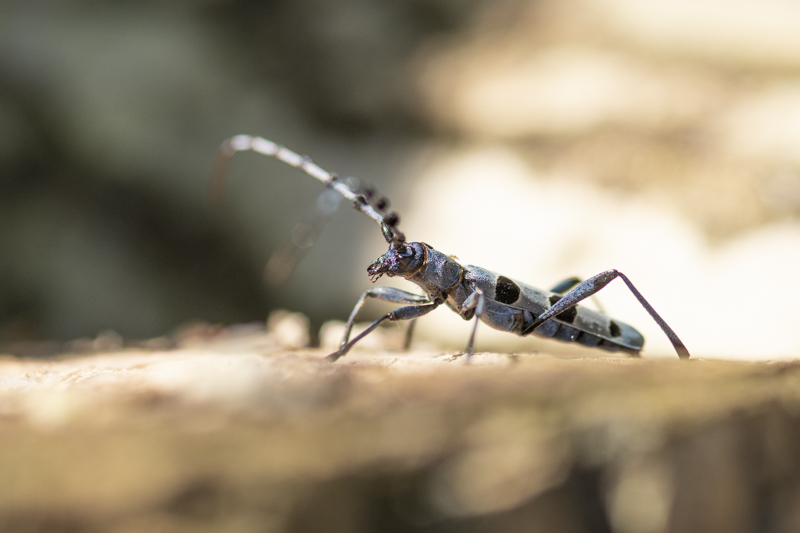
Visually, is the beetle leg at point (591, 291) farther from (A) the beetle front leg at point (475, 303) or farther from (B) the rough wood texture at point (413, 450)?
(B) the rough wood texture at point (413, 450)

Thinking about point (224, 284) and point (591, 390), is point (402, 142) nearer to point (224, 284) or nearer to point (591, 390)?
point (224, 284)

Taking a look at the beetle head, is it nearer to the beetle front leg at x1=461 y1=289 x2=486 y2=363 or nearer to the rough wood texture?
the beetle front leg at x1=461 y1=289 x2=486 y2=363

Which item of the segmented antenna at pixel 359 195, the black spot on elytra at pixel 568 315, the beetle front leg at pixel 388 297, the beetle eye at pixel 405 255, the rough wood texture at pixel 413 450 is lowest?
the rough wood texture at pixel 413 450

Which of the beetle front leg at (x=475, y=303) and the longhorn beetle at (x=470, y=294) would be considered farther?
the longhorn beetle at (x=470, y=294)

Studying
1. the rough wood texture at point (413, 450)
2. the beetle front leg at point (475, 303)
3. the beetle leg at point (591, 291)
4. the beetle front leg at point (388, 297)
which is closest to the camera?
the rough wood texture at point (413, 450)

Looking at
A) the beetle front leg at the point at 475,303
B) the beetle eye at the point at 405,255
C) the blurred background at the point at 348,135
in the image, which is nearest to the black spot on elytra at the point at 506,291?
the beetle front leg at the point at 475,303

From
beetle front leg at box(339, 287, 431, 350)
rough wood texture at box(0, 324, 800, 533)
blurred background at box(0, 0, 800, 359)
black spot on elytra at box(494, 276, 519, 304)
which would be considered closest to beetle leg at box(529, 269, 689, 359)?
black spot on elytra at box(494, 276, 519, 304)
